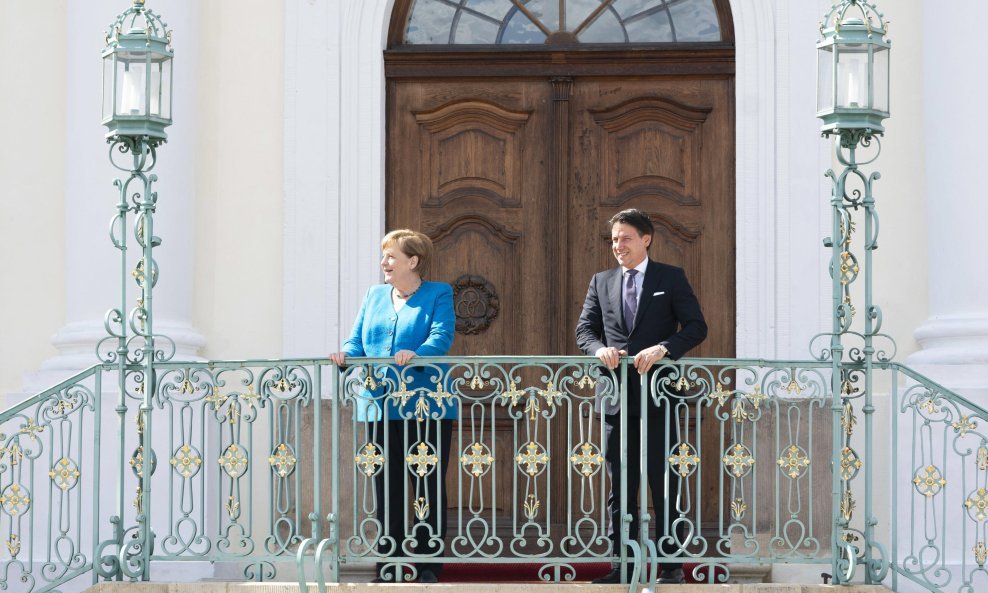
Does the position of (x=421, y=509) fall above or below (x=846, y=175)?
below

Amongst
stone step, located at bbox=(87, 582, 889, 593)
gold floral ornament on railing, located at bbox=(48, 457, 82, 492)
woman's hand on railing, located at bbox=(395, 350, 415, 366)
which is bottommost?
stone step, located at bbox=(87, 582, 889, 593)

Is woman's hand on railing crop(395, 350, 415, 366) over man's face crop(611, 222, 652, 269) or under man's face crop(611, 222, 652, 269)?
under

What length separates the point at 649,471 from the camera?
27.6ft

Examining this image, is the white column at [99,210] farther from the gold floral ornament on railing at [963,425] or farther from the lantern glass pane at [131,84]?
the gold floral ornament on railing at [963,425]

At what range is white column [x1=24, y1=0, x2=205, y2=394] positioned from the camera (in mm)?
10055

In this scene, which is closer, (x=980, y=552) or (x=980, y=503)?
(x=980, y=503)

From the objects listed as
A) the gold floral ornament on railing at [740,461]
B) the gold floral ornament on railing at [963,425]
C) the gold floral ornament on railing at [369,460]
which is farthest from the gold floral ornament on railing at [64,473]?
the gold floral ornament on railing at [963,425]

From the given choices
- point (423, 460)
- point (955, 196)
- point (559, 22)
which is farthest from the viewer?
point (559, 22)

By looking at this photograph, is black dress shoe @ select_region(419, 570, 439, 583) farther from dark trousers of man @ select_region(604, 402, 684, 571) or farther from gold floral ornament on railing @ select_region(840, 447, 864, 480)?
gold floral ornament on railing @ select_region(840, 447, 864, 480)

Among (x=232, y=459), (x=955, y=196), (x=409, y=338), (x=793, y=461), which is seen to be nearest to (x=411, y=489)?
(x=409, y=338)

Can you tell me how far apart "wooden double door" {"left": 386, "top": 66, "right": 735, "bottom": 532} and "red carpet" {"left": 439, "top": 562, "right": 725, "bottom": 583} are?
110cm

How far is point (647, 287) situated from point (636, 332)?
0.23 meters

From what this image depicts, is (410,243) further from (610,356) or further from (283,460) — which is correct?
(283,460)

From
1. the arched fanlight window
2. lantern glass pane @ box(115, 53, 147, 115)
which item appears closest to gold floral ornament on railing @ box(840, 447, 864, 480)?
the arched fanlight window
